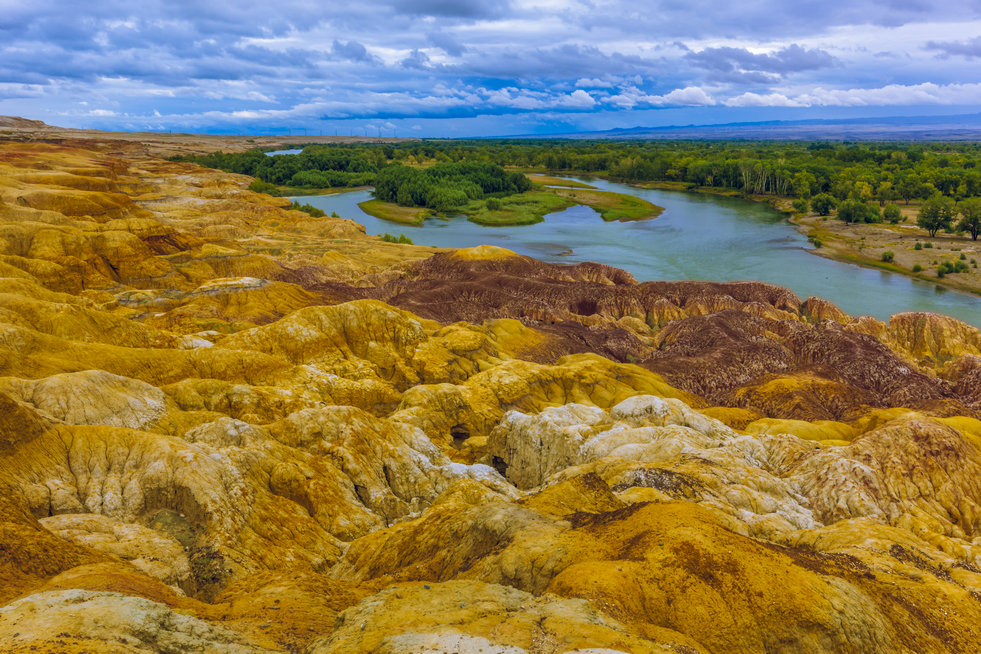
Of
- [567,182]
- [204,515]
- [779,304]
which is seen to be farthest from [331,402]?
[567,182]

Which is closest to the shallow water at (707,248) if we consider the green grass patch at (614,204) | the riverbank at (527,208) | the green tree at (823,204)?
the riverbank at (527,208)

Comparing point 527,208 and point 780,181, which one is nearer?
point 527,208

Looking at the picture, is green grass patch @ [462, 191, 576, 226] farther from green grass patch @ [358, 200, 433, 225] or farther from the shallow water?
green grass patch @ [358, 200, 433, 225]

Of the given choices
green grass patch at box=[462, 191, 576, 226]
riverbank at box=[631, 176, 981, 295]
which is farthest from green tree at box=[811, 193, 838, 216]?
green grass patch at box=[462, 191, 576, 226]

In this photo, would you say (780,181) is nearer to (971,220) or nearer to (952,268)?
(971,220)

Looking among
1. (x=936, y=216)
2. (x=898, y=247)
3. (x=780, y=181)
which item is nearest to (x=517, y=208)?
(x=780, y=181)

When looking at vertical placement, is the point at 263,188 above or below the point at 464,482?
above

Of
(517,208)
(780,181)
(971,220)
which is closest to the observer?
(971,220)
